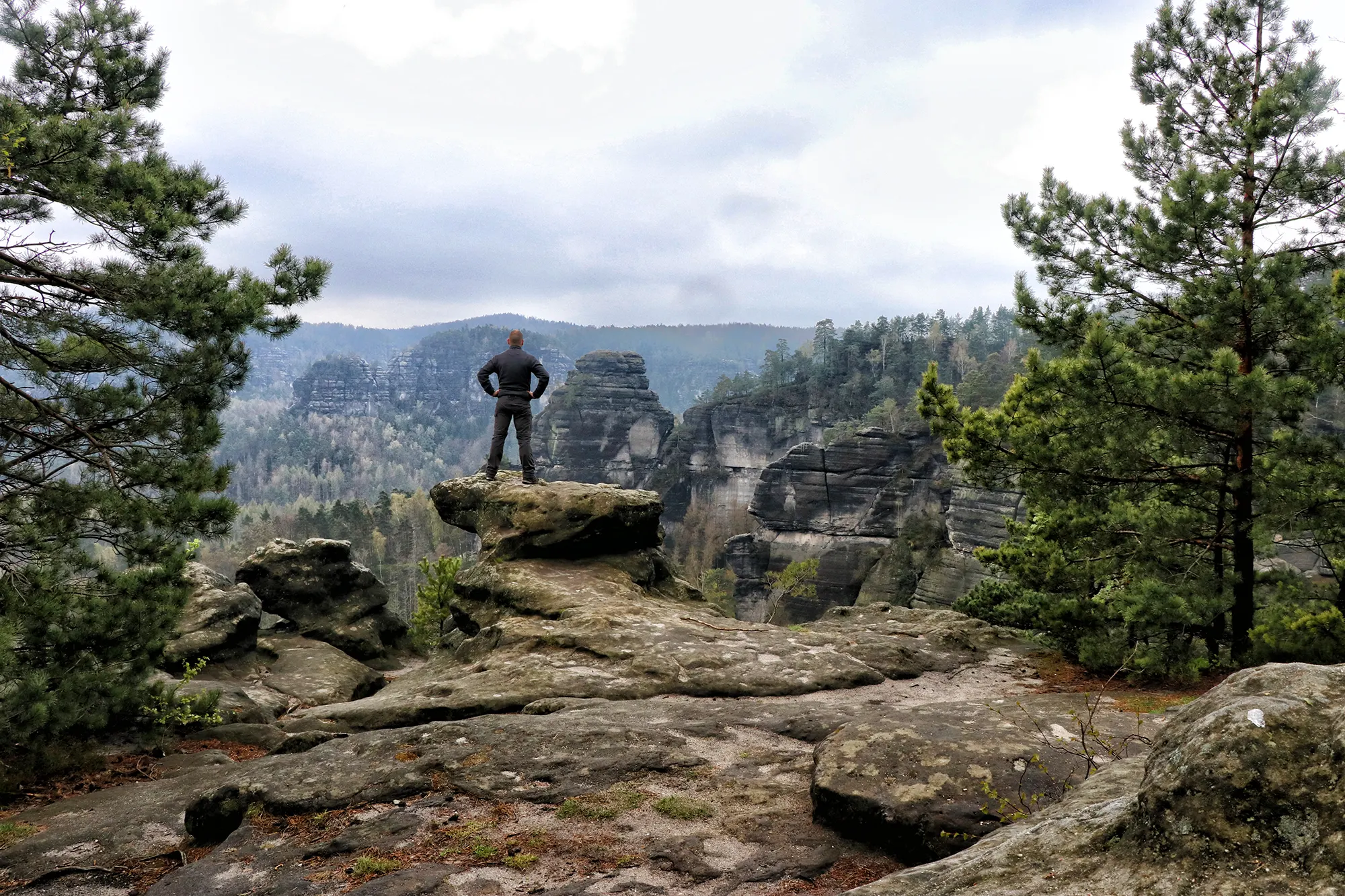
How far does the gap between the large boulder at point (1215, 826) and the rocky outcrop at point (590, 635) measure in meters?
6.56

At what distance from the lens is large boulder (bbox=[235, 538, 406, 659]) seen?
17.6m

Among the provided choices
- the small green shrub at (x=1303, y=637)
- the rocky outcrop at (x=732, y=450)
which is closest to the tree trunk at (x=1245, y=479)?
the small green shrub at (x=1303, y=637)

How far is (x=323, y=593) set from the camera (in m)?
18.2

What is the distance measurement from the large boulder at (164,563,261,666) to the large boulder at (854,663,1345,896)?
14.2m

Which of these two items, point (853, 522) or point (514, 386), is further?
point (853, 522)

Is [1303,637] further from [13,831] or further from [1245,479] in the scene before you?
[13,831]

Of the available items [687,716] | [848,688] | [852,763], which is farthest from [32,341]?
[848,688]

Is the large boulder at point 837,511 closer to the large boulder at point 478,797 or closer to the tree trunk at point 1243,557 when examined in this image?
the tree trunk at point 1243,557

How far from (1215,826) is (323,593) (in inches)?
745

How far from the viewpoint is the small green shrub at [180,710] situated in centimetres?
935

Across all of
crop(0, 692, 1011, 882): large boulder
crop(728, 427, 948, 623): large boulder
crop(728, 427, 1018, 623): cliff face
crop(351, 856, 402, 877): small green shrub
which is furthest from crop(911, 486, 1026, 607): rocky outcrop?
crop(351, 856, 402, 877): small green shrub

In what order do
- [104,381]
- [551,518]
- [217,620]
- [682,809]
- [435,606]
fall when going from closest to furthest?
[682,809], [104,381], [551,518], [217,620], [435,606]

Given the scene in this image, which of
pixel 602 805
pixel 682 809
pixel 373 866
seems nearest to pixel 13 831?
pixel 373 866

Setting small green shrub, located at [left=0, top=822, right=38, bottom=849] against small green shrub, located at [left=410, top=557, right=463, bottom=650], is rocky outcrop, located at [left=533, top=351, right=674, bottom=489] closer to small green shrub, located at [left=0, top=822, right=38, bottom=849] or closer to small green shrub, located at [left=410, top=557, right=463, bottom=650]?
small green shrub, located at [left=410, top=557, right=463, bottom=650]
